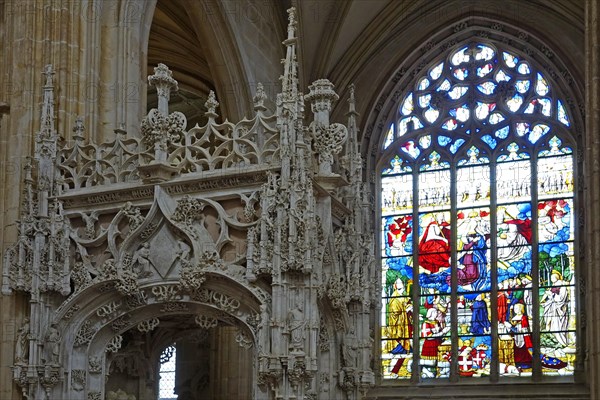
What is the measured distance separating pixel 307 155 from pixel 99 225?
164 cm

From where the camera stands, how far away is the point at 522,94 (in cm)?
1631

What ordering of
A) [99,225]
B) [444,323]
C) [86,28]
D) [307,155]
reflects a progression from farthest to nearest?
[444,323] < [86,28] < [99,225] < [307,155]

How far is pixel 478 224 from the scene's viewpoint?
15914mm

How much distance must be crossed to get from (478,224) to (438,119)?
1.74 m

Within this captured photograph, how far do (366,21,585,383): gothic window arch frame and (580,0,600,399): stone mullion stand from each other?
17.0 ft

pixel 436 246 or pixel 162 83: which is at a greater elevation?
pixel 162 83

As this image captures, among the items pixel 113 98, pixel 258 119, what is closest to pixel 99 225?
pixel 258 119

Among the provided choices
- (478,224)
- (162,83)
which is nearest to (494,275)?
(478,224)

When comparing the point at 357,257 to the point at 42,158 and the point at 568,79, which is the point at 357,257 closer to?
the point at 42,158

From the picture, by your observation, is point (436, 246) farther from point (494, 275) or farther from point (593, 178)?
point (593, 178)


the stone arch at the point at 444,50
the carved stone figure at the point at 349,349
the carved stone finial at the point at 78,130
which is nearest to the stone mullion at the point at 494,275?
the stone arch at the point at 444,50

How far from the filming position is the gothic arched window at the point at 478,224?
15.2m

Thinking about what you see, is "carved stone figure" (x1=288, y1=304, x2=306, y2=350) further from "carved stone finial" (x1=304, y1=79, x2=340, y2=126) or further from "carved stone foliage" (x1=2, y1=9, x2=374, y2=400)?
"carved stone finial" (x1=304, y1=79, x2=340, y2=126)

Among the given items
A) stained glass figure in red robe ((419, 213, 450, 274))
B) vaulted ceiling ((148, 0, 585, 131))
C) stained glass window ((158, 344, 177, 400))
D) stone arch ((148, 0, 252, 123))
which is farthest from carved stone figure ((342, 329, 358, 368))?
stained glass window ((158, 344, 177, 400))
